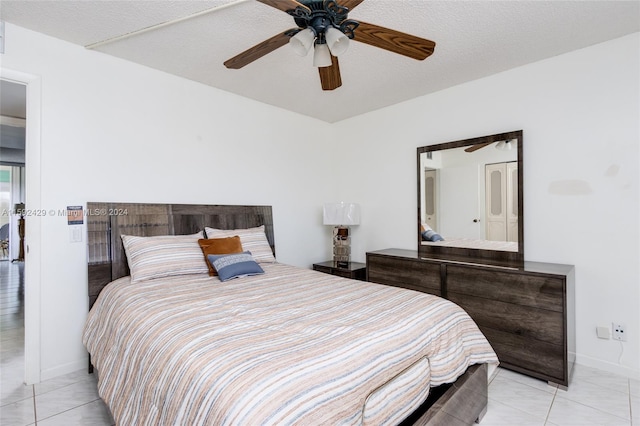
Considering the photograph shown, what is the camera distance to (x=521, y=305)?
93.8 inches

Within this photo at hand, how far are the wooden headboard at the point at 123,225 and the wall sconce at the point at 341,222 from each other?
129cm

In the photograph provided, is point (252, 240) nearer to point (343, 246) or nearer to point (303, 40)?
point (343, 246)

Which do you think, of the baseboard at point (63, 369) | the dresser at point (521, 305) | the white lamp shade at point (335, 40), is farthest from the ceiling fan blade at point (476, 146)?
the baseboard at point (63, 369)

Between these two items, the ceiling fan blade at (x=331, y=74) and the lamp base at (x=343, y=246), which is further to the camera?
the lamp base at (x=343, y=246)

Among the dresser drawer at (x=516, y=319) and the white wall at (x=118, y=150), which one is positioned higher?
the white wall at (x=118, y=150)

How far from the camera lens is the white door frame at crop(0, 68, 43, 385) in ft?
7.63

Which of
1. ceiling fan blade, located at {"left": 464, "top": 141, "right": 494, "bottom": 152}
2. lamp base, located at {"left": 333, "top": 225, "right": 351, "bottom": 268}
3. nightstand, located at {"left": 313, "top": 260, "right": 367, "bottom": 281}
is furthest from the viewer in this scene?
lamp base, located at {"left": 333, "top": 225, "right": 351, "bottom": 268}

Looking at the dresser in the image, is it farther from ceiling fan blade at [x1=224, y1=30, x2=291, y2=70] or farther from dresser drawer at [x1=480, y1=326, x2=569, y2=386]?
ceiling fan blade at [x1=224, y1=30, x2=291, y2=70]

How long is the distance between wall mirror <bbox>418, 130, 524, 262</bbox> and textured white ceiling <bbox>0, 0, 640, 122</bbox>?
72cm

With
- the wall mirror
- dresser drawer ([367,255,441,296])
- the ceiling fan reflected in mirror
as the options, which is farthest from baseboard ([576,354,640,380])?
the ceiling fan reflected in mirror

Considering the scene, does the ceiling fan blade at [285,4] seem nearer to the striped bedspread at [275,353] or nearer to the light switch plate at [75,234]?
the striped bedspread at [275,353]

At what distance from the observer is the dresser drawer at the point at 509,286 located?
2242 millimetres

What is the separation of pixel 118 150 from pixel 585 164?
3.88 metres

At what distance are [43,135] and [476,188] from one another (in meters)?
3.72
